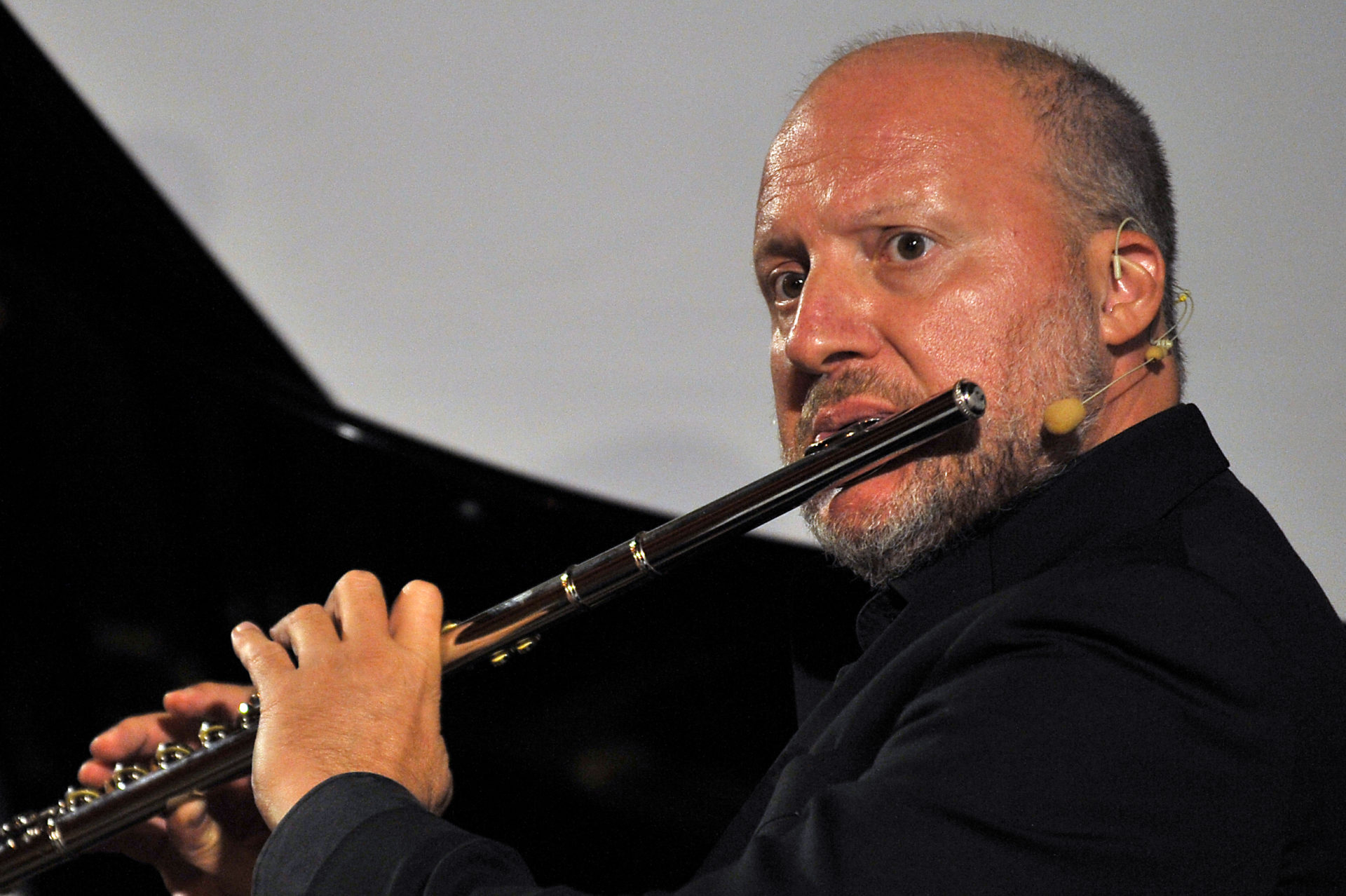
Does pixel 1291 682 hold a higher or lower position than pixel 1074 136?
lower

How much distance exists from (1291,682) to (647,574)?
21.3 inches

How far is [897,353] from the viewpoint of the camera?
1146mm

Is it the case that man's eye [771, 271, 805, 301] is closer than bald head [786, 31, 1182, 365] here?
No

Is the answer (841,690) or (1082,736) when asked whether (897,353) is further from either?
(1082,736)

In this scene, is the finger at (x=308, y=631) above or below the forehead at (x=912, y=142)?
below

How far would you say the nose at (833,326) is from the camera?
1152 millimetres

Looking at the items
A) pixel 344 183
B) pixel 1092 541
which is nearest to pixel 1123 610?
pixel 1092 541

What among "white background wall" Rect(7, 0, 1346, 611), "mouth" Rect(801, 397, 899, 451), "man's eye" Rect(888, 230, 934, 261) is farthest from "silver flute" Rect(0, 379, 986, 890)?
"white background wall" Rect(7, 0, 1346, 611)

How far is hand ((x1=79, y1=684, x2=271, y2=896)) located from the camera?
135 cm

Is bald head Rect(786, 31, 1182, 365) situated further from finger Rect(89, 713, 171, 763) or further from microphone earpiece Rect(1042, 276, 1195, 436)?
finger Rect(89, 713, 171, 763)

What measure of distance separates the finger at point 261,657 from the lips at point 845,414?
1.75 feet

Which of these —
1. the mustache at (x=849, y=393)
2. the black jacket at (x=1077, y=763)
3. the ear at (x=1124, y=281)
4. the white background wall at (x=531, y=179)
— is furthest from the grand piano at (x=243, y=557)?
the black jacket at (x=1077, y=763)

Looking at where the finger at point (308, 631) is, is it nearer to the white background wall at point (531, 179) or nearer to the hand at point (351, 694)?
the hand at point (351, 694)

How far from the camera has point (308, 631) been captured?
1138 mm
